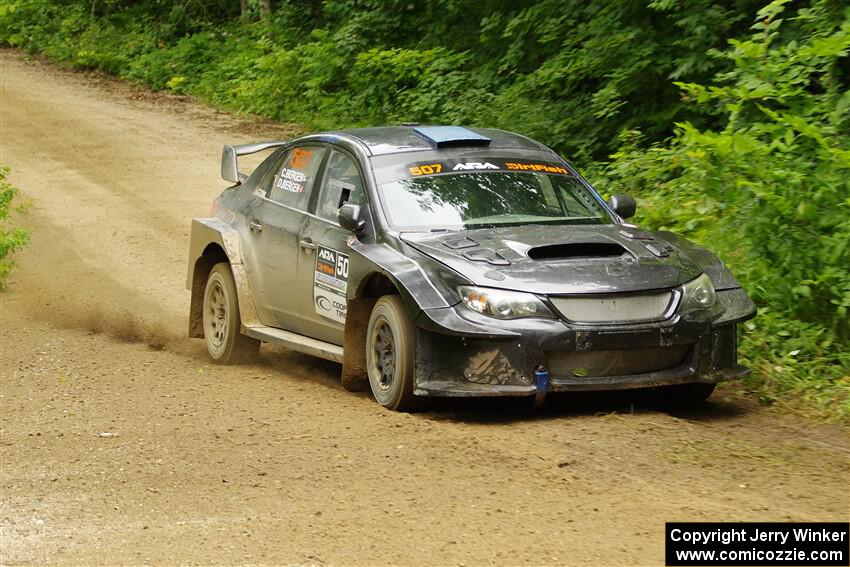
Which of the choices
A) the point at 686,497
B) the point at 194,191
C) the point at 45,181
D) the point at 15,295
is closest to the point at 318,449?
the point at 686,497

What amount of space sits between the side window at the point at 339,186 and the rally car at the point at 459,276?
0.04ft

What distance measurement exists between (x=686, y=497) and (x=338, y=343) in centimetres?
330

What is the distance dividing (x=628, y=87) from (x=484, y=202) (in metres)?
6.41

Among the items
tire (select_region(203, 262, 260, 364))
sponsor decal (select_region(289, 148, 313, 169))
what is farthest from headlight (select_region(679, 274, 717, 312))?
tire (select_region(203, 262, 260, 364))

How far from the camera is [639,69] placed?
1370 cm

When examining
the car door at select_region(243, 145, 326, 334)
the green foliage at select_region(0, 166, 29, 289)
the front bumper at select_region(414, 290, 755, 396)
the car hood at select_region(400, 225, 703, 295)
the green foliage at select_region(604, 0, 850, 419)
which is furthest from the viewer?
the green foliage at select_region(0, 166, 29, 289)

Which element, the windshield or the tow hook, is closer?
the tow hook

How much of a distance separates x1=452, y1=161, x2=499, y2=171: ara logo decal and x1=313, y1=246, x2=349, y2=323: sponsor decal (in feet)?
3.16

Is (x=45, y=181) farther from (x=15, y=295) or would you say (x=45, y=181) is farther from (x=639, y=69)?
(x=639, y=69)

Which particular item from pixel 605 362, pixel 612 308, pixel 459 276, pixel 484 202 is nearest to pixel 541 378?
pixel 605 362

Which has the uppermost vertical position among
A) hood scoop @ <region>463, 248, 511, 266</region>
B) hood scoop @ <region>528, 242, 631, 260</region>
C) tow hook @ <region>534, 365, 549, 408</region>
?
hood scoop @ <region>528, 242, 631, 260</region>

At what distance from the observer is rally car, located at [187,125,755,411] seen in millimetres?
6875

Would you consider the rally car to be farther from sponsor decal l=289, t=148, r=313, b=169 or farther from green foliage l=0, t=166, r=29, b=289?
green foliage l=0, t=166, r=29, b=289

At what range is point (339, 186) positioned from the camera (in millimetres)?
8562
